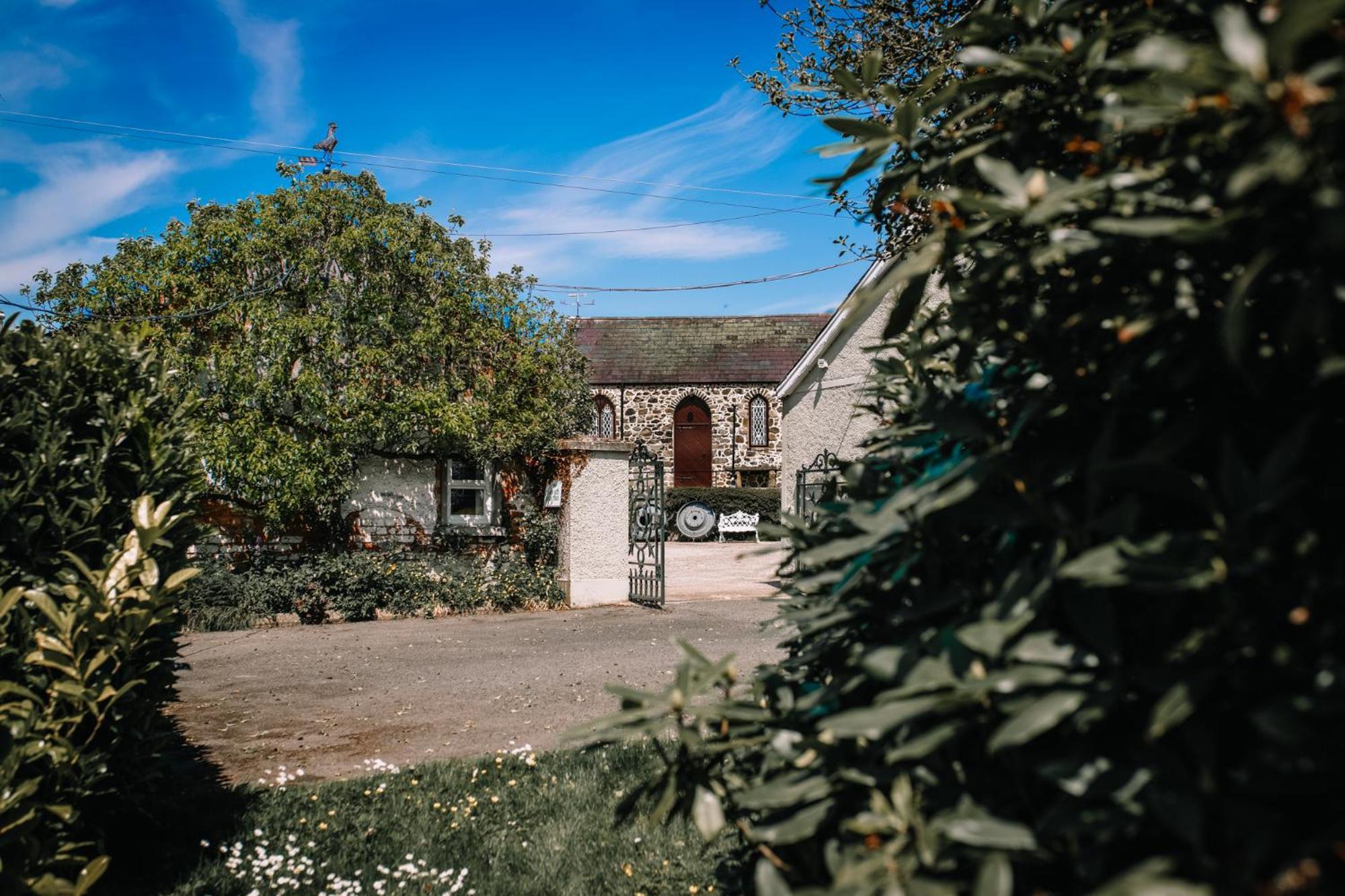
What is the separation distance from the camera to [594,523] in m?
12.4

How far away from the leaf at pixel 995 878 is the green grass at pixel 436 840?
2303 mm

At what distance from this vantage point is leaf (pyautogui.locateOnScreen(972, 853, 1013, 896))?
0.94 metres

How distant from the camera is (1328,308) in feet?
2.85

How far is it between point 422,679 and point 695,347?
24.5 metres

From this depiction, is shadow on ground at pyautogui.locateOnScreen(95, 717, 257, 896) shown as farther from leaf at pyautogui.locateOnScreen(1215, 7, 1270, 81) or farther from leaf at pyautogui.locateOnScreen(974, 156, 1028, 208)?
leaf at pyautogui.locateOnScreen(1215, 7, 1270, 81)

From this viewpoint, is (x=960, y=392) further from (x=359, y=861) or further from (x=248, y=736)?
(x=248, y=736)

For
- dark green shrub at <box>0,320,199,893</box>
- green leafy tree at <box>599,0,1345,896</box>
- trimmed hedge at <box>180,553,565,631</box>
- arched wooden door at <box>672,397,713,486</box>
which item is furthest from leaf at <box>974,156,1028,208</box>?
arched wooden door at <box>672,397,713,486</box>

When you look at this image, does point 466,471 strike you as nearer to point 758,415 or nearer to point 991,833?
point 991,833

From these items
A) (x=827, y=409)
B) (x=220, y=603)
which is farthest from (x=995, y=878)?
(x=827, y=409)

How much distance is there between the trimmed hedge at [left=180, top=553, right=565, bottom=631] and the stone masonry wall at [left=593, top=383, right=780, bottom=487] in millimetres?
18009

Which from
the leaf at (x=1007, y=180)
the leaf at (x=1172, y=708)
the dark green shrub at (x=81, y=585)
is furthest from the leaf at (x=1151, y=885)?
the dark green shrub at (x=81, y=585)

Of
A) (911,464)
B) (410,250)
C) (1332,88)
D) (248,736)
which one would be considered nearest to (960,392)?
(911,464)

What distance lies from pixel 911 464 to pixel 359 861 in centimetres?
326

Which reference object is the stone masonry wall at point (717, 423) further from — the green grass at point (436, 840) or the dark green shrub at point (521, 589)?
the green grass at point (436, 840)
